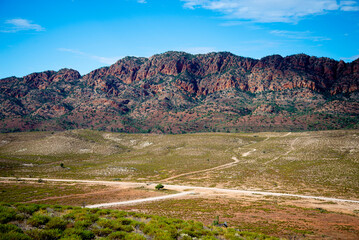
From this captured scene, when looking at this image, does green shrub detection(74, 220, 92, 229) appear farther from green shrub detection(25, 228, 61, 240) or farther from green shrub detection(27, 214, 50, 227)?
green shrub detection(27, 214, 50, 227)

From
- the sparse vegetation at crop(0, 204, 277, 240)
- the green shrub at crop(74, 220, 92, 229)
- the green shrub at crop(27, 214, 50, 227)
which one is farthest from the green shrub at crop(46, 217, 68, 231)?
the green shrub at crop(74, 220, 92, 229)

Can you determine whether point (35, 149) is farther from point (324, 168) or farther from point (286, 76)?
point (286, 76)

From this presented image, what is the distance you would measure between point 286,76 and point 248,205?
7672 inches

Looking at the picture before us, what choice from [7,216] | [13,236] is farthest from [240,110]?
[13,236]

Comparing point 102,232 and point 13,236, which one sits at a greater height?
point 13,236

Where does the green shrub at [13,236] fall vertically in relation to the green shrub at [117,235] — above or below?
above

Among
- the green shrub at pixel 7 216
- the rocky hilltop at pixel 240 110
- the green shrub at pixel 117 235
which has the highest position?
the rocky hilltop at pixel 240 110

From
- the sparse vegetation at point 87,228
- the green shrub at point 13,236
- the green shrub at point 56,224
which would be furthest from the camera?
the green shrub at point 56,224

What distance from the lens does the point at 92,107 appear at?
640 ft

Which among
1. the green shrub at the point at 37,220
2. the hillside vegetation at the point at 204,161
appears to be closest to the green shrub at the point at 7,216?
the green shrub at the point at 37,220

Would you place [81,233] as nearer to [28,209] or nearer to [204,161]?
Answer: [28,209]

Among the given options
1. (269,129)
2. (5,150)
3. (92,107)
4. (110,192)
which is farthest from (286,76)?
(5,150)

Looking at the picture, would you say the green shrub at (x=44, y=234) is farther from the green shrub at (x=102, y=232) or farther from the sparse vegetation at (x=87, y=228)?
the green shrub at (x=102, y=232)

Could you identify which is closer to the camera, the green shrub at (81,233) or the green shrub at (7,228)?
the green shrub at (7,228)
